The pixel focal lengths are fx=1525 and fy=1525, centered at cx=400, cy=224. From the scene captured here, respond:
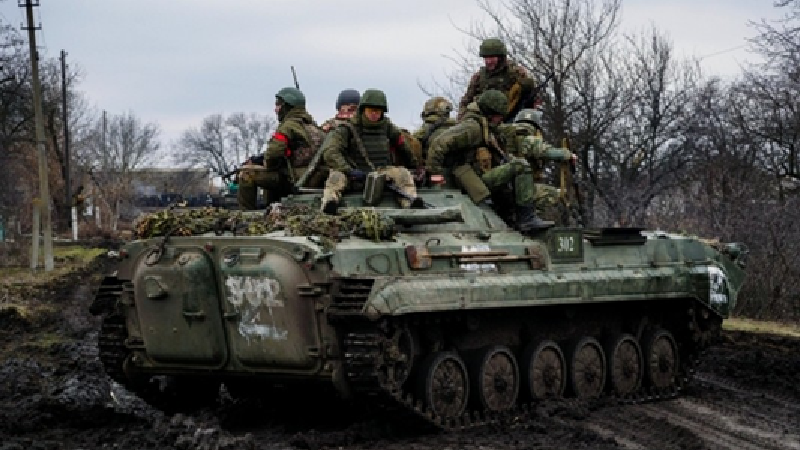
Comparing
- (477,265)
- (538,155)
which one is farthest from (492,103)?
(477,265)

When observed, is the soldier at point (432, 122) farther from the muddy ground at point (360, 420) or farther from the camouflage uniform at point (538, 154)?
the muddy ground at point (360, 420)

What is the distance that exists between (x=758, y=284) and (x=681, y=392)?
337 inches

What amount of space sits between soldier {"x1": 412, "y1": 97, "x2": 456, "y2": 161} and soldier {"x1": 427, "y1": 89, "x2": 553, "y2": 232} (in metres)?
0.58

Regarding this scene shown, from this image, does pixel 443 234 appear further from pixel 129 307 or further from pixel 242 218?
pixel 129 307

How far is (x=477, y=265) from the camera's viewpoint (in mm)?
13617

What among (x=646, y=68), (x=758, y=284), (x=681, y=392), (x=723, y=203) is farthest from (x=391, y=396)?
(x=646, y=68)

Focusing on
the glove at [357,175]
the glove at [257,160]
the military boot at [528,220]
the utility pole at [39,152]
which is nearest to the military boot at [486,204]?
the military boot at [528,220]

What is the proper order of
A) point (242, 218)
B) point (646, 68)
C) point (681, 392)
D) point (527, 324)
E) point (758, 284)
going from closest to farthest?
point (242, 218) < point (527, 324) < point (681, 392) < point (758, 284) < point (646, 68)

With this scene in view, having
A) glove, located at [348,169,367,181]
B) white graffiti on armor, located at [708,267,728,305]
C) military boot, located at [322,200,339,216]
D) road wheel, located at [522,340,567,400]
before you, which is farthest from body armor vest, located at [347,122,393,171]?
white graffiti on armor, located at [708,267,728,305]

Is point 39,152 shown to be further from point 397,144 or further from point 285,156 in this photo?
point 397,144

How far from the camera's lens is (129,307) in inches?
544

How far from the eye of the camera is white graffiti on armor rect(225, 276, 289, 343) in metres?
12.6

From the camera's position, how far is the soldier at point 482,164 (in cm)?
1510

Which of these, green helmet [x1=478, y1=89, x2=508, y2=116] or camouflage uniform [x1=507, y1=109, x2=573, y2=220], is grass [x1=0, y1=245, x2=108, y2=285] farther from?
green helmet [x1=478, y1=89, x2=508, y2=116]
